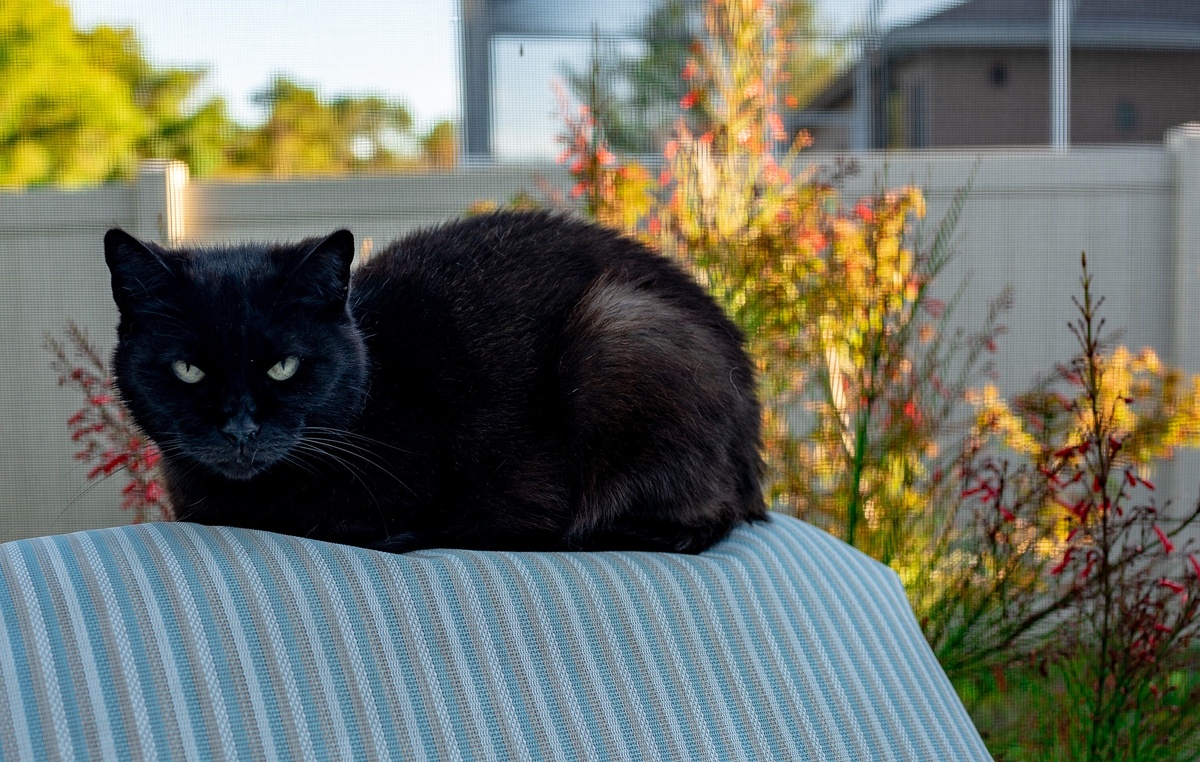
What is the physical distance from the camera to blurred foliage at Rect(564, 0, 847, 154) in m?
2.53

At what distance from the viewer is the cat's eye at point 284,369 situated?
1017 mm

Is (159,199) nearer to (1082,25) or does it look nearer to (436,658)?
(436,658)

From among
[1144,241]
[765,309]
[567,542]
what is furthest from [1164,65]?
[567,542]

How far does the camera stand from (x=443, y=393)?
1168 mm

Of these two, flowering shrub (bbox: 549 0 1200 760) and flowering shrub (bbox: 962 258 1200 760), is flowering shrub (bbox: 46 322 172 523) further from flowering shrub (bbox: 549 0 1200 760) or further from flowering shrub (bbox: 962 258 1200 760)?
flowering shrub (bbox: 962 258 1200 760)

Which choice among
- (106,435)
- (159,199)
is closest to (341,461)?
(106,435)

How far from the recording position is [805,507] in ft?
7.25

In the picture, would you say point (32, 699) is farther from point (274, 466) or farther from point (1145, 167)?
point (1145, 167)

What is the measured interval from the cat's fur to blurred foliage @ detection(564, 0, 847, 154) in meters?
1.37

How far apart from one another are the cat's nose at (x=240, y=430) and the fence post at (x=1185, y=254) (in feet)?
9.57

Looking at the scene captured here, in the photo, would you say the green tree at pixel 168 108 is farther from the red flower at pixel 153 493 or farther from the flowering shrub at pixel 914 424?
the red flower at pixel 153 493

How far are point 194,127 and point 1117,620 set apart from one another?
2.58 meters

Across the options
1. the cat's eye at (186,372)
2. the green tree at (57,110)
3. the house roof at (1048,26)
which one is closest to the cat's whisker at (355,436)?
the cat's eye at (186,372)

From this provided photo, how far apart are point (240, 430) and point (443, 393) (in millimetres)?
262
